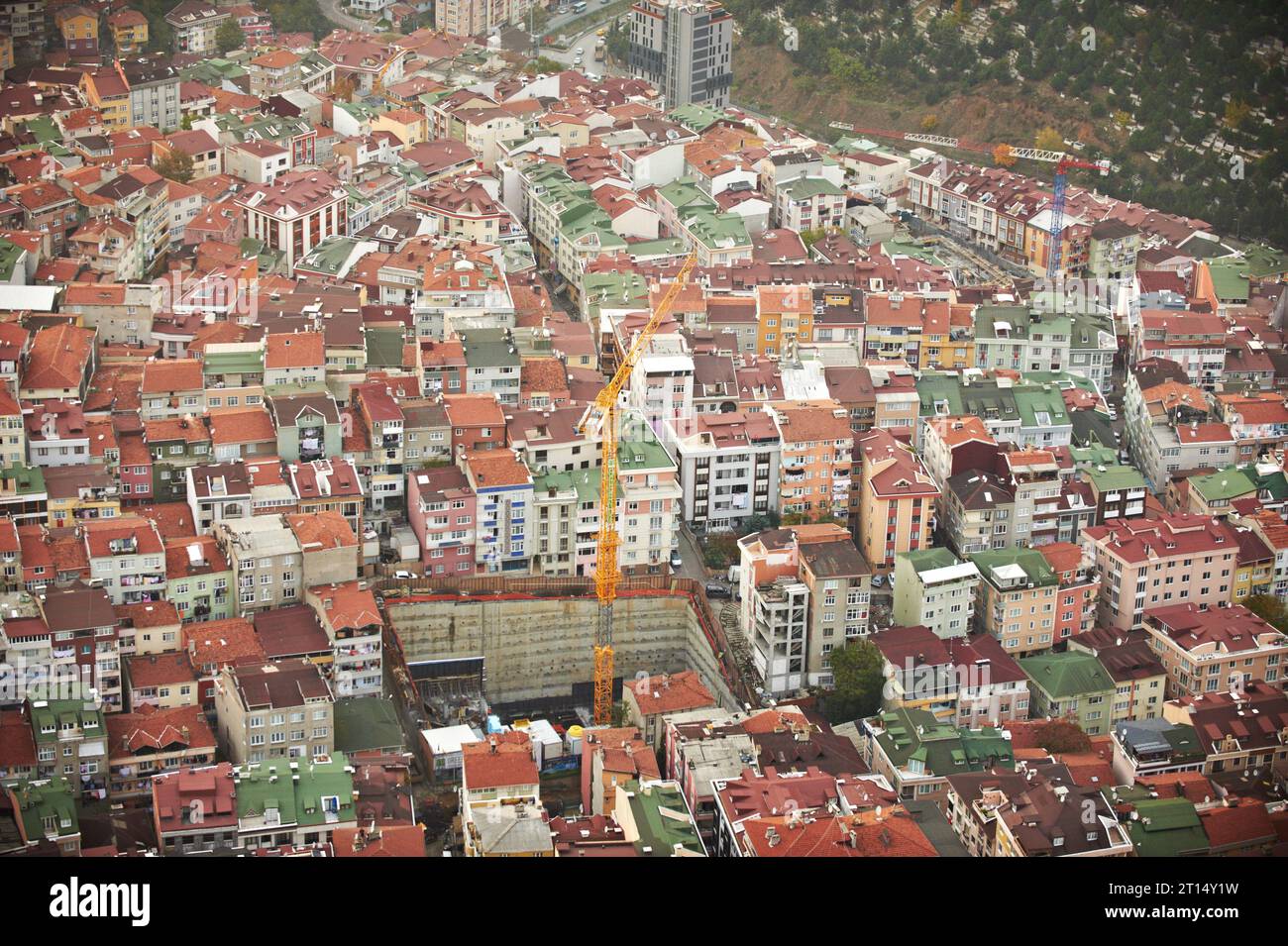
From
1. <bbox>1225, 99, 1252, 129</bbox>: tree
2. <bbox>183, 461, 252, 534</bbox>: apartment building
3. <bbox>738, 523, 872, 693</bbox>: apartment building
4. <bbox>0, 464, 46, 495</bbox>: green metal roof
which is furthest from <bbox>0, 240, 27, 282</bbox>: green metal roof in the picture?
Answer: <bbox>1225, 99, 1252, 129</bbox>: tree

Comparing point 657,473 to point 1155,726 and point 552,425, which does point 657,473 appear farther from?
point 1155,726

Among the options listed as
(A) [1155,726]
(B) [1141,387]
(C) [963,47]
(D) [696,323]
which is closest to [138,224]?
(D) [696,323]

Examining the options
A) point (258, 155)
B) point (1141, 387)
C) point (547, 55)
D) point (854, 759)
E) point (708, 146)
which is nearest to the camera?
point (854, 759)

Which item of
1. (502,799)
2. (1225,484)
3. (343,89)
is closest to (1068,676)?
(1225,484)

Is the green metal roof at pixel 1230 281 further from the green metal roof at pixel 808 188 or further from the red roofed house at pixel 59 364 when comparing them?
the red roofed house at pixel 59 364

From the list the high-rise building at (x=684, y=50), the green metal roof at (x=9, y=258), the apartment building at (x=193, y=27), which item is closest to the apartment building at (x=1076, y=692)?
the green metal roof at (x=9, y=258)

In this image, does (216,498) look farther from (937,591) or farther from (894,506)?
(937,591)
